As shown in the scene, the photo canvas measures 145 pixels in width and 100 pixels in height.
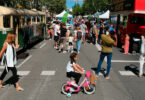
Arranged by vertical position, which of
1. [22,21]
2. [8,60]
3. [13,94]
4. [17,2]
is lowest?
[13,94]

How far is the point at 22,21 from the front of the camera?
519 inches

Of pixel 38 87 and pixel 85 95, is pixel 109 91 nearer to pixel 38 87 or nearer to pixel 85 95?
pixel 85 95

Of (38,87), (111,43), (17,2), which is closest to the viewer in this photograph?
(38,87)

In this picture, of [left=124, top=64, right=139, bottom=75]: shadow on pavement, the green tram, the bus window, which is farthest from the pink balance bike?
the bus window

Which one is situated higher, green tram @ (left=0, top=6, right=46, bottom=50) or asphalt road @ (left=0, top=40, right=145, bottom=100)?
green tram @ (left=0, top=6, right=46, bottom=50)

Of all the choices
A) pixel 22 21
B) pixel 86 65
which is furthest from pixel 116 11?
pixel 86 65

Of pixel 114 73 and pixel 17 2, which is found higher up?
pixel 17 2

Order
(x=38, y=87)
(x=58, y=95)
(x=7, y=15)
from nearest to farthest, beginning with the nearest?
(x=58, y=95), (x=38, y=87), (x=7, y=15)

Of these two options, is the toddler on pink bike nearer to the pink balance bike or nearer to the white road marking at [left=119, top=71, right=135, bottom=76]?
the pink balance bike

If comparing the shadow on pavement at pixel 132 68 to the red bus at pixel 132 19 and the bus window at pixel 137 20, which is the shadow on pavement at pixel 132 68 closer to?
the red bus at pixel 132 19

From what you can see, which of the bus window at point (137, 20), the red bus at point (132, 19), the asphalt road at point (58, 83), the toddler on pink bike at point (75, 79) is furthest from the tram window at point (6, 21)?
the bus window at point (137, 20)

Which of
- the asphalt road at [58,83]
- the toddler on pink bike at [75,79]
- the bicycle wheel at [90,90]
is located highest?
the toddler on pink bike at [75,79]

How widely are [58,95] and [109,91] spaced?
4.77 feet

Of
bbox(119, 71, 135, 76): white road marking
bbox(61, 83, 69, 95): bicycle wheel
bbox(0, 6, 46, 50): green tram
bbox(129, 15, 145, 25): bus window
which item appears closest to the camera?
bbox(61, 83, 69, 95): bicycle wheel
